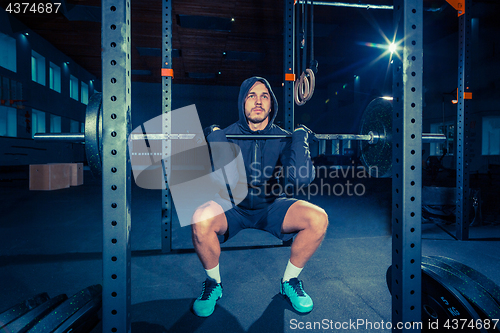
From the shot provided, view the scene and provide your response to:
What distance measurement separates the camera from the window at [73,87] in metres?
9.22

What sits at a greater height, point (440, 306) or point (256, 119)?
point (256, 119)

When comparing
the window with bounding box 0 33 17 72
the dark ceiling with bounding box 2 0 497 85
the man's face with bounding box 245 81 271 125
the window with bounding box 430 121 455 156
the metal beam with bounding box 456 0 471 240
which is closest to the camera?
the man's face with bounding box 245 81 271 125

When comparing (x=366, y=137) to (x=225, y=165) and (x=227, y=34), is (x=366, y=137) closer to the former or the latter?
(x=225, y=165)

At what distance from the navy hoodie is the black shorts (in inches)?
1.3

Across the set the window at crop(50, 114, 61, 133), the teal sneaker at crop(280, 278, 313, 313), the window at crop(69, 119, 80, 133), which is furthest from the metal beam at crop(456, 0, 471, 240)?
the window at crop(69, 119, 80, 133)

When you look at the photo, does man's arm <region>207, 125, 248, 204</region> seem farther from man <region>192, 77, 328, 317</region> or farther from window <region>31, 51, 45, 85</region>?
window <region>31, 51, 45, 85</region>

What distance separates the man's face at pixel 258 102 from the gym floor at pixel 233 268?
92 cm

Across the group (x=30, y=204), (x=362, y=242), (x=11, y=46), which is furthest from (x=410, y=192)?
(x=11, y=46)

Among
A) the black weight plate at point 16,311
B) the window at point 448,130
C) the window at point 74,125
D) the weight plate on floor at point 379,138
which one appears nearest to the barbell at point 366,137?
the weight plate on floor at point 379,138

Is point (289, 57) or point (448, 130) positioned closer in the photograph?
point (289, 57)

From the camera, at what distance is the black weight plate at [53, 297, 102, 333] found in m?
0.80

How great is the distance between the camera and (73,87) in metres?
9.45

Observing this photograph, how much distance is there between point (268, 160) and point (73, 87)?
10.8m

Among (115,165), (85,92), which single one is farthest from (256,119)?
(85,92)
